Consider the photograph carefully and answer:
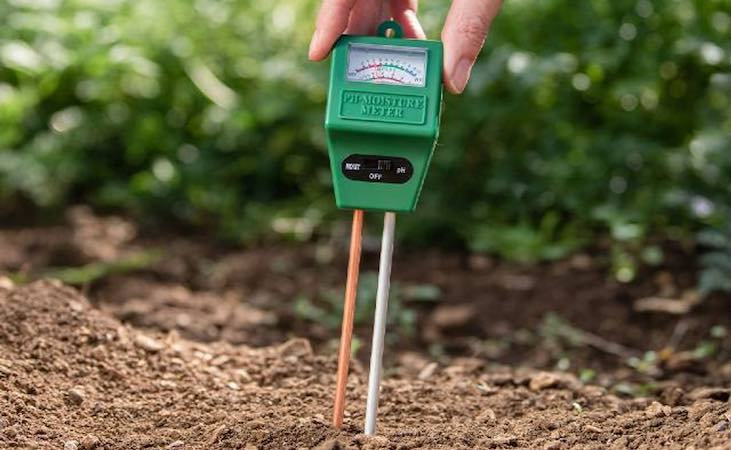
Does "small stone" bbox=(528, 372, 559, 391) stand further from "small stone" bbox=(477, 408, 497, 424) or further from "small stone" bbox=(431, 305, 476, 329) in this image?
"small stone" bbox=(431, 305, 476, 329)

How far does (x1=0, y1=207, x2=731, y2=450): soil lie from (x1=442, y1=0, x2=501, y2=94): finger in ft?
Answer: 2.40

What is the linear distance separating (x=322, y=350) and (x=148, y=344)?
2.30 ft

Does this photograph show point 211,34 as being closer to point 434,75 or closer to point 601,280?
point 601,280

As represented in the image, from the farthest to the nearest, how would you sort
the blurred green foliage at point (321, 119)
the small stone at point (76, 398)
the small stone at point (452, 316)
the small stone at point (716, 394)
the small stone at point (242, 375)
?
the blurred green foliage at point (321, 119) < the small stone at point (452, 316) < the small stone at point (242, 375) < the small stone at point (716, 394) < the small stone at point (76, 398)

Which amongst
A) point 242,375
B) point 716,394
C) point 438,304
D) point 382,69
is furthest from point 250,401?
point 438,304

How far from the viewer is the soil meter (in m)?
2.15

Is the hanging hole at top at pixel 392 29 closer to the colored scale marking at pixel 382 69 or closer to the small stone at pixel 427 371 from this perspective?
the colored scale marking at pixel 382 69

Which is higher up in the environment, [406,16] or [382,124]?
[406,16]

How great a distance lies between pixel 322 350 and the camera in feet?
11.1

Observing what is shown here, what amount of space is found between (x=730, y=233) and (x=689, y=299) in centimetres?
25

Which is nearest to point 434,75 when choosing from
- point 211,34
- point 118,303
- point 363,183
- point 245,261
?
point 363,183

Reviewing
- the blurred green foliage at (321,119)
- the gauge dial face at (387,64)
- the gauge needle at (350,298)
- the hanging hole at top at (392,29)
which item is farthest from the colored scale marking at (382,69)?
the blurred green foliage at (321,119)

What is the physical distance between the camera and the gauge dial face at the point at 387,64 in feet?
7.18

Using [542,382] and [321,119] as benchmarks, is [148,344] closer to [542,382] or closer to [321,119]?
[542,382]
